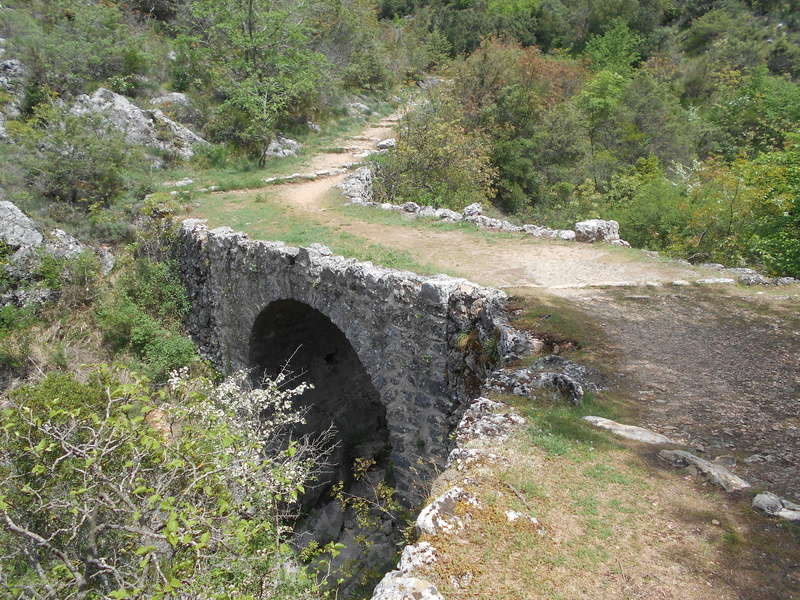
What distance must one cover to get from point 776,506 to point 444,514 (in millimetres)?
2165

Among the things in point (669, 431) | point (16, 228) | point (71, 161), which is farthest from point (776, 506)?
point (71, 161)

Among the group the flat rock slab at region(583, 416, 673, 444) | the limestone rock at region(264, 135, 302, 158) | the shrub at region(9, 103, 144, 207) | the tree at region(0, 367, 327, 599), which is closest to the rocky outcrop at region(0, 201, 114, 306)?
the shrub at region(9, 103, 144, 207)

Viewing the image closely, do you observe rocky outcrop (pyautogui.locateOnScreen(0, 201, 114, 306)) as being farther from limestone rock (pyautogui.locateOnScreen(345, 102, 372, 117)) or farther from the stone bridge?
limestone rock (pyautogui.locateOnScreen(345, 102, 372, 117))

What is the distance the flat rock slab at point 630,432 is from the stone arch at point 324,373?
6.15 m

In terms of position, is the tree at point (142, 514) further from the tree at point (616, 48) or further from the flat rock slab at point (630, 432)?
the tree at point (616, 48)

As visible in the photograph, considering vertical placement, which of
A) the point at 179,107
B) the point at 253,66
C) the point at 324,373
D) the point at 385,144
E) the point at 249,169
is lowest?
the point at 324,373

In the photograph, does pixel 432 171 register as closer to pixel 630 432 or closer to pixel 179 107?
pixel 179 107

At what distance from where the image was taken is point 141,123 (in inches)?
674

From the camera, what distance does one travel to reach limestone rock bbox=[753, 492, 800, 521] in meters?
3.24

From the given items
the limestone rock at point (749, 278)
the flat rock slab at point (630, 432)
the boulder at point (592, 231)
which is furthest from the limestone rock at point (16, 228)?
the limestone rock at point (749, 278)

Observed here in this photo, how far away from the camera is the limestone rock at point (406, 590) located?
2.93 metres

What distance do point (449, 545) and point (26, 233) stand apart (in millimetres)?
13834

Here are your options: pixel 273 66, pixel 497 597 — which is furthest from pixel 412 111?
pixel 497 597

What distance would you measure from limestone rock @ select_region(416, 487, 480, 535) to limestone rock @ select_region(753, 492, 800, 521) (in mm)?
1861
